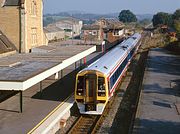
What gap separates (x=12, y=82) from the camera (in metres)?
14.5

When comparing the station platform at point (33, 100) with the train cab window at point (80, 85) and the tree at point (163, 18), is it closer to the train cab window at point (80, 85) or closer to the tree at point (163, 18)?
the train cab window at point (80, 85)

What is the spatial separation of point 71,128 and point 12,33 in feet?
48.1

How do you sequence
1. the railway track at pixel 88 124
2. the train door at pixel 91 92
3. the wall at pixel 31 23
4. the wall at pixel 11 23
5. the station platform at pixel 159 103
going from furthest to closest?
the wall at pixel 31 23 < the wall at pixel 11 23 < the train door at pixel 91 92 < the railway track at pixel 88 124 < the station platform at pixel 159 103

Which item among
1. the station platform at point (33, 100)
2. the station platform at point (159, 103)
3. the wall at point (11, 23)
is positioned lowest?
the station platform at point (159, 103)

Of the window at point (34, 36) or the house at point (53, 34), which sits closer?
the window at point (34, 36)

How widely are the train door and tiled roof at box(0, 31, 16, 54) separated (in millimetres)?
9243

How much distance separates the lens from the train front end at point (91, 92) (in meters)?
17.7

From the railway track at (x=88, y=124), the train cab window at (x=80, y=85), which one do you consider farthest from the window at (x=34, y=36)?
the train cab window at (x=80, y=85)

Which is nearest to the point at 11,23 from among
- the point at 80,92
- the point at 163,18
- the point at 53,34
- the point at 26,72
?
the point at 26,72

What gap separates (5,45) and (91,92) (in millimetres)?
11486

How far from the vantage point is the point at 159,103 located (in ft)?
65.8

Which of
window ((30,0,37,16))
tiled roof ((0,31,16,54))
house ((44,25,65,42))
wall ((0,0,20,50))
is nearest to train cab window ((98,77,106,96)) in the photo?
tiled roof ((0,31,16,54))

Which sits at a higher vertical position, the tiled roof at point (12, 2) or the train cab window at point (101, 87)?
the tiled roof at point (12, 2)

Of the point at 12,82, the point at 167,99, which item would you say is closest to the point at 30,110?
the point at 12,82
